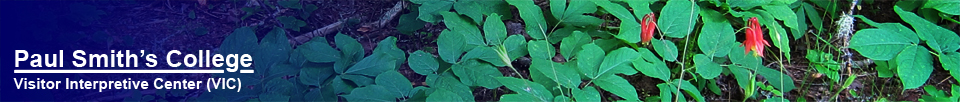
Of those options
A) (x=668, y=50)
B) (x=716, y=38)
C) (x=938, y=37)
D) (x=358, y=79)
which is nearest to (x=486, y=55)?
(x=358, y=79)

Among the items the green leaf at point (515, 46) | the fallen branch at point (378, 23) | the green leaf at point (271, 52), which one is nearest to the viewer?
the green leaf at point (271, 52)

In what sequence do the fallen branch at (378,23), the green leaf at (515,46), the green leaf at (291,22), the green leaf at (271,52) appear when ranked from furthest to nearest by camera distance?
1. the fallen branch at (378,23)
2. the green leaf at (291,22)
3. the green leaf at (515,46)
4. the green leaf at (271,52)

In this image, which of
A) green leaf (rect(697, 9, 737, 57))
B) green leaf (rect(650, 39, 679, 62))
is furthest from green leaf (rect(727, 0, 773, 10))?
green leaf (rect(650, 39, 679, 62))

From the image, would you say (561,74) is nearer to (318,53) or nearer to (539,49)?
(539,49)

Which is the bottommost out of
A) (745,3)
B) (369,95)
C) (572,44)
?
(369,95)

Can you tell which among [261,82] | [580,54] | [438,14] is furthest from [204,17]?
[580,54]

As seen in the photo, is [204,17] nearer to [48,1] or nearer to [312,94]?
[48,1]

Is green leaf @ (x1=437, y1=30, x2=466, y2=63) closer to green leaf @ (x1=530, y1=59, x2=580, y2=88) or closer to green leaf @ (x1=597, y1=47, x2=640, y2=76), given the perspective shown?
green leaf @ (x1=530, y1=59, x2=580, y2=88)

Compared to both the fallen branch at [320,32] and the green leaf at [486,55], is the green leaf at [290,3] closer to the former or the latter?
the fallen branch at [320,32]

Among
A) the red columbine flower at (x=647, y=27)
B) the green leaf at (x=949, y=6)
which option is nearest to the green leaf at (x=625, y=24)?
the red columbine flower at (x=647, y=27)
